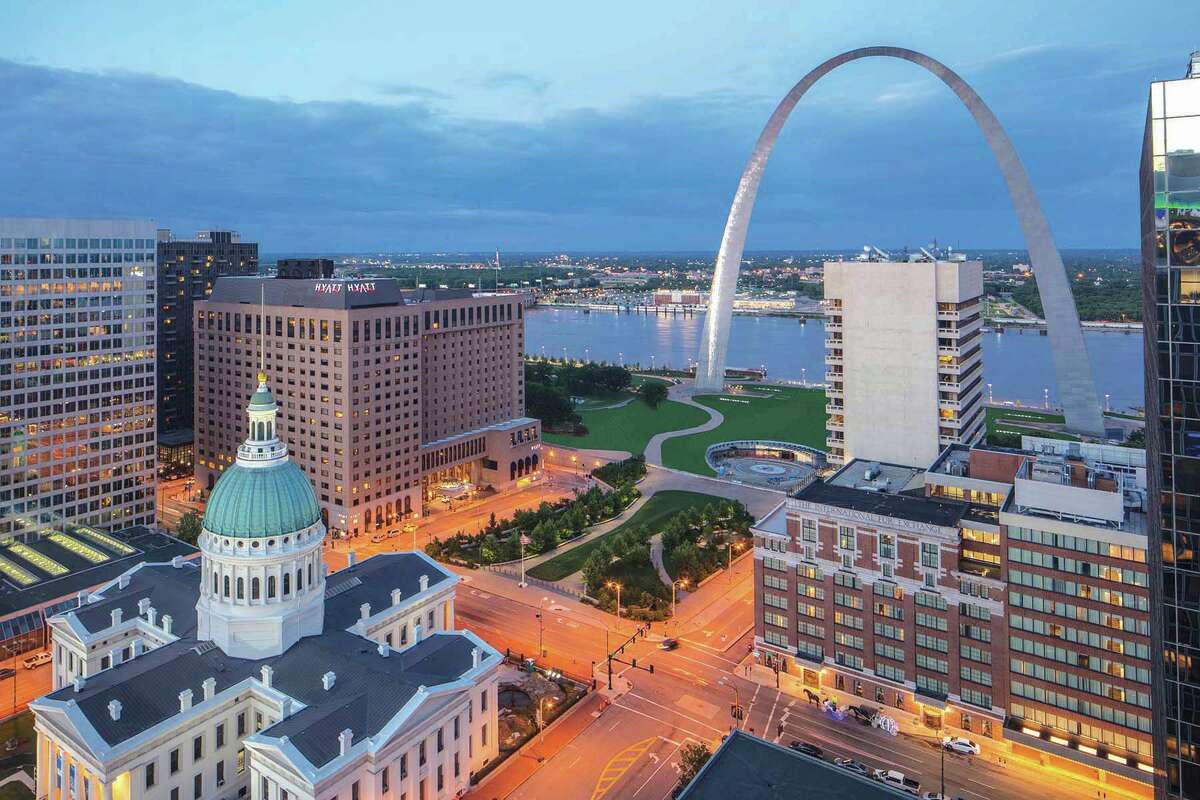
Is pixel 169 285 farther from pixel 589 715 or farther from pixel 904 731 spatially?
pixel 904 731

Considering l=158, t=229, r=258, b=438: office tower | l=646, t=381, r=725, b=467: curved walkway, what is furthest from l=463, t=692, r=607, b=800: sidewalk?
l=158, t=229, r=258, b=438: office tower

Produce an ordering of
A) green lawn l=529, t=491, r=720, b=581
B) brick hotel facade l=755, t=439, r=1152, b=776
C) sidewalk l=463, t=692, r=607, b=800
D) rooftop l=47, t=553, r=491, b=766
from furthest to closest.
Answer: green lawn l=529, t=491, r=720, b=581, sidewalk l=463, t=692, r=607, b=800, brick hotel facade l=755, t=439, r=1152, b=776, rooftop l=47, t=553, r=491, b=766

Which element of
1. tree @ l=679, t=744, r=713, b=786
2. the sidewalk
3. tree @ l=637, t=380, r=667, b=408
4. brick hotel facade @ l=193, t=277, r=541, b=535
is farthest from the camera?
tree @ l=637, t=380, r=667, b=408

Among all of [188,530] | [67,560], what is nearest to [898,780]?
[67,560]

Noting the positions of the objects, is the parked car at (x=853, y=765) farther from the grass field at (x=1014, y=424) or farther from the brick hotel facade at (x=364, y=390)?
the grass field at (x=1014, y=424)

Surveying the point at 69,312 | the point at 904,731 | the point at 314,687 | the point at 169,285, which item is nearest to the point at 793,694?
the point at 904,731

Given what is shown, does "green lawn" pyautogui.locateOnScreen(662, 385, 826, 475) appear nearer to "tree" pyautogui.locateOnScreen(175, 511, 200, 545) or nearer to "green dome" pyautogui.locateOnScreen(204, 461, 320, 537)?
"tree" pyautogui.locateOnScreen(175, 511, 200, 545)

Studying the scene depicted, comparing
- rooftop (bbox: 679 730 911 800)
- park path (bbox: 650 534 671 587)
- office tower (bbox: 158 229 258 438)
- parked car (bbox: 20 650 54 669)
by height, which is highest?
office tower (bbox: 158 229 258 438)

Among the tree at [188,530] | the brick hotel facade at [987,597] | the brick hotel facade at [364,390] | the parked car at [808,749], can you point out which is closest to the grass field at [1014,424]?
the brick hotel facade at [987,597]
